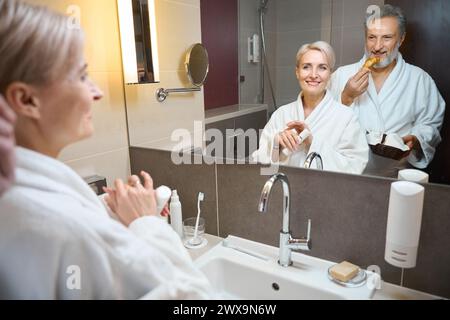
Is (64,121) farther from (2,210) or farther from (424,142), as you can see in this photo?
(424,142)

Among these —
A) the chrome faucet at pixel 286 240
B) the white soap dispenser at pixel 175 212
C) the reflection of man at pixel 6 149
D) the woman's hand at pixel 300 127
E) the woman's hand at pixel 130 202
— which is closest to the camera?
the reflection of man at pixel 6 149

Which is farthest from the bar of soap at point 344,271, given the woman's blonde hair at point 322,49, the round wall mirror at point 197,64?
the round wall mirror at point 197,64

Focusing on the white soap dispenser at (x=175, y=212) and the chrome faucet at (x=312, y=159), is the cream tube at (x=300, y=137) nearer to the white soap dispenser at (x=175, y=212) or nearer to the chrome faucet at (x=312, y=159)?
the chrome faucet at (x=312, y=159)

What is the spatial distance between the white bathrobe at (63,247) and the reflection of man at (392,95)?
28.7 inches

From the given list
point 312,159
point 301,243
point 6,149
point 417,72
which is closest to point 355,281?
point 301,243

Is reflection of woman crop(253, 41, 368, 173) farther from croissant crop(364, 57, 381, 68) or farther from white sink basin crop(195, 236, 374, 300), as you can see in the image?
white sink basin crop(195, 236, 374, 300)

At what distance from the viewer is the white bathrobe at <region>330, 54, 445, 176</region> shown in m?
0.95

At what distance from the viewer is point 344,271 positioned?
999 millimetres

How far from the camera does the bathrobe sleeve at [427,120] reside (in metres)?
0.94

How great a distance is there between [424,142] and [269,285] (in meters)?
0.63

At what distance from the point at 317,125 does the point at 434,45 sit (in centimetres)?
39
